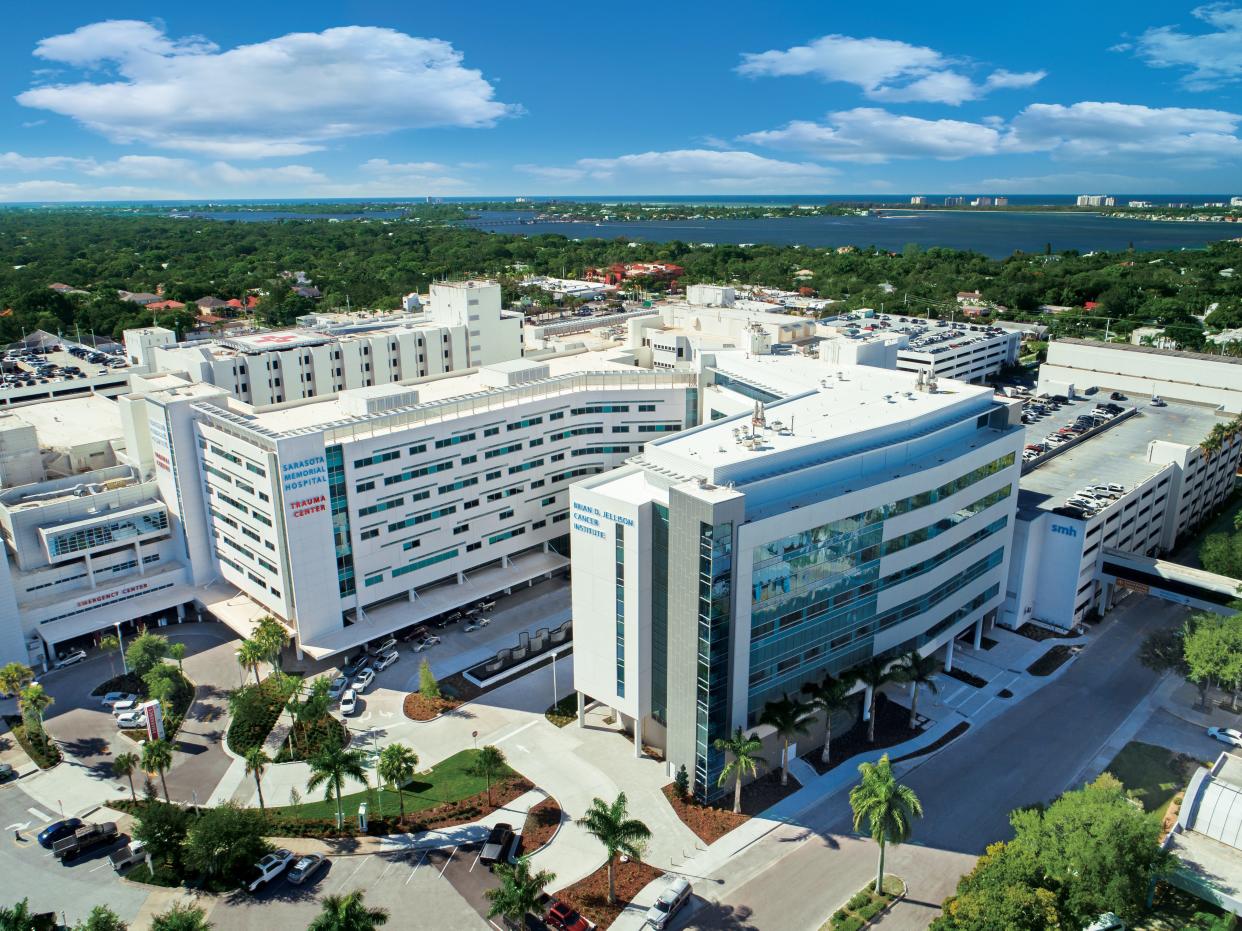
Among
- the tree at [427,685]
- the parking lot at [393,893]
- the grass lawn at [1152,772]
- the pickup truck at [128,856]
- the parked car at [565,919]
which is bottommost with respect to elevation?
the parking lot at [393,893]

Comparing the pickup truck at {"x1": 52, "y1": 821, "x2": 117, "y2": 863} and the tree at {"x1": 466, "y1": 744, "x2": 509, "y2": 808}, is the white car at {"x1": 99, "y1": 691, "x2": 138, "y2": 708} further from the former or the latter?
the tree at {"x1": 466, "y1": 744, "x2": 509, "y2": 808}

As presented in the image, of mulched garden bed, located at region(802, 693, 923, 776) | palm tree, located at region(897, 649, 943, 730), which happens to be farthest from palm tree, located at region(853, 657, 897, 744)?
palm tree, located at region(897, 649, 943, 730)

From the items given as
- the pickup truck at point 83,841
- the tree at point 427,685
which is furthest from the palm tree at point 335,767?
the tree at point 427,685

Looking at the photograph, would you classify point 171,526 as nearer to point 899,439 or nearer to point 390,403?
point 390,403

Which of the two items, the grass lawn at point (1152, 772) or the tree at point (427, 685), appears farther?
the tree at point (427, 685)

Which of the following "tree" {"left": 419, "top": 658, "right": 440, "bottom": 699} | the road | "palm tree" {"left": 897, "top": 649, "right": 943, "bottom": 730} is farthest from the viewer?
"tree" {"left": 419, "top": 658, "right": 440, "bottom": 699}

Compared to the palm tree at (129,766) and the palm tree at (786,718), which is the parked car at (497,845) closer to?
the palm tree at (786,718)

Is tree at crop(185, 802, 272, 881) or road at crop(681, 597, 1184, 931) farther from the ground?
tree at crop(185, 802, 272, 881)

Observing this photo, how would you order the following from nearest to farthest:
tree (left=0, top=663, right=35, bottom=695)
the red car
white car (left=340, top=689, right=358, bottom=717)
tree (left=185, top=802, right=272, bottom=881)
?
the red car, tree (left=185, top=802, right=272, bottom=881), tree (left=0, top=663, right=35, bottom=695), white car (left=340, top=689, right=358, bottom=717)

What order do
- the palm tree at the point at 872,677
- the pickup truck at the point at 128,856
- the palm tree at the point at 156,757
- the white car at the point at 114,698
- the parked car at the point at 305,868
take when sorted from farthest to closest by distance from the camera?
the white car at the point at 114,698 < the palm tree at the point at 872,677 < the palm tree at the point at 156,757 < the pickup truck at the point at 128,856 < the parked car at the point at 305,868
